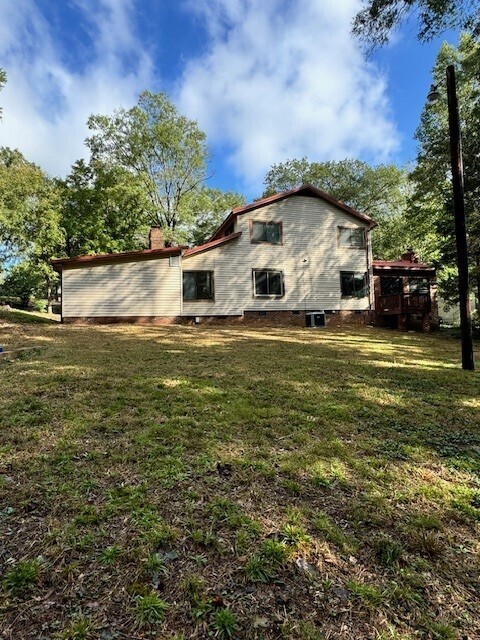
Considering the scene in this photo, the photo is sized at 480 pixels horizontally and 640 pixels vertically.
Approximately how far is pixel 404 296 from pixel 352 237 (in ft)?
14.3

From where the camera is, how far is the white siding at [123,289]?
15.6m

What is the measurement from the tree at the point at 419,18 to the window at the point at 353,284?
43.7 feet

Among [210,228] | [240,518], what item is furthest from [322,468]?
[210,228]

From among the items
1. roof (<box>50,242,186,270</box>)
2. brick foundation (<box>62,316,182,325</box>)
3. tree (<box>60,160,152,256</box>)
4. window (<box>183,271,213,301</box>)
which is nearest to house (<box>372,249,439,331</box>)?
window (<box>183,271,213,301</box>)

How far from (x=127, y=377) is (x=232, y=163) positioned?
1142 inches

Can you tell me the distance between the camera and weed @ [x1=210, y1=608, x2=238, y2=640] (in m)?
1.81

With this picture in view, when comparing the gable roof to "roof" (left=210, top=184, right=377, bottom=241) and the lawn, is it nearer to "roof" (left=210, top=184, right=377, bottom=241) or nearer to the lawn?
"roof" (left=210, top=184, right=377, bottom=241)

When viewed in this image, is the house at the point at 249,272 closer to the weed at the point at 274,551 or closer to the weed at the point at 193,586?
the weed at the point at 274,551

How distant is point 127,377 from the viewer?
616cm

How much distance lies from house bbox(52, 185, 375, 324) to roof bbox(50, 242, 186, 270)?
0.13 feet

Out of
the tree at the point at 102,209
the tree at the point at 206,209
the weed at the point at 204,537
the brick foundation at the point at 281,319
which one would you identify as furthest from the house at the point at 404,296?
the weed at the point at 204,537

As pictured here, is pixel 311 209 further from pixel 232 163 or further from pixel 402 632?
pixel 402 632

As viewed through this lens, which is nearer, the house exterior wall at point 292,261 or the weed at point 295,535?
the weed at point 295,535

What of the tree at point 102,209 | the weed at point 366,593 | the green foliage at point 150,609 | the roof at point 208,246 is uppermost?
the tree at point 102,209
